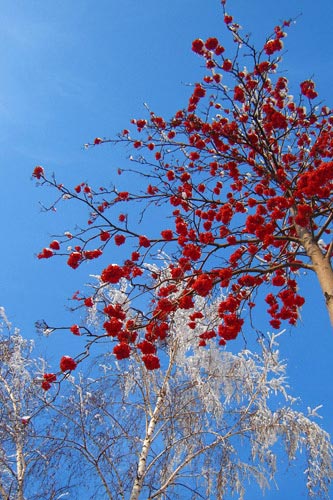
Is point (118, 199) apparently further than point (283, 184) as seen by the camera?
Yes

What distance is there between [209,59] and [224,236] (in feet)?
8.48

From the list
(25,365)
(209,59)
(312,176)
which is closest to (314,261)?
(312,176)

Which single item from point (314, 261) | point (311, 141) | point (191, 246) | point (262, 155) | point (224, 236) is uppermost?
point (311, 141)

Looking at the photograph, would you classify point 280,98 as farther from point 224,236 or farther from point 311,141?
point 224,236

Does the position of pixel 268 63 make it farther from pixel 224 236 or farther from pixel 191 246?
pixel 191 246

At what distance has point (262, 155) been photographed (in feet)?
16.8

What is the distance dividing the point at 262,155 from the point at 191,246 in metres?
1.77

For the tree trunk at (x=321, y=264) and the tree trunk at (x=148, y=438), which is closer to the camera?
the tree trunk at (x=321, y=264)

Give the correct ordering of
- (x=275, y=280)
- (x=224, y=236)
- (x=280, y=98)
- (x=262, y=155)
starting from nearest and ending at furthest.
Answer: (x=275, y=280) < (x=224, y=236) < (x=262, y=155) < (x=280, y=98)

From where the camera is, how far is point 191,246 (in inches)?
158

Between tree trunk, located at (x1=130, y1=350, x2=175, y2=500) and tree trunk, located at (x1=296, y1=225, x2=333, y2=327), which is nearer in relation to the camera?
tree trunk, located at (x1=296, y1=225, x2=333, y2=327)

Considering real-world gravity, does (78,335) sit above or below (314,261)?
below

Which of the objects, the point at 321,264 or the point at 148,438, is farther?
the point at 148,438

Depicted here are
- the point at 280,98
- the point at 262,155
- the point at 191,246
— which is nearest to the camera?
the point at 191,246
